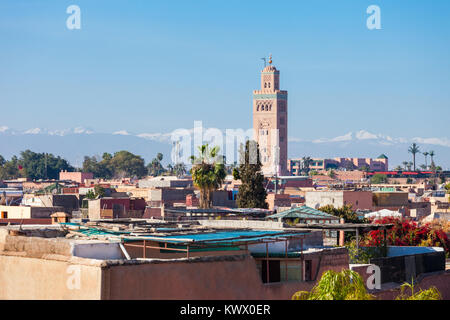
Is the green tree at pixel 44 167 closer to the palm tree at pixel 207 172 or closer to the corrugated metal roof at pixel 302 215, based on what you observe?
the palm tree at pixel 207 172

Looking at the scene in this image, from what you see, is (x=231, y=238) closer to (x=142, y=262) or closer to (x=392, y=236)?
(x=142, y=262)

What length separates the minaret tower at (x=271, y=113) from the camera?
637 feet

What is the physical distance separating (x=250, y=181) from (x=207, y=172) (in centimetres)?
260

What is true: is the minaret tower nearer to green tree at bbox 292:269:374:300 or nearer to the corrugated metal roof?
the corrugated metal roof

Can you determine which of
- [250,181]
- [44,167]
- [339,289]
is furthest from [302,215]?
[44,167]

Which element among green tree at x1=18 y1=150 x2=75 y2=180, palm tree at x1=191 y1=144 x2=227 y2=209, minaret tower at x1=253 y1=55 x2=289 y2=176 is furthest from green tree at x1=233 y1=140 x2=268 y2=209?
minaret tower at x1=253 y1=55 x2=289 y2=176

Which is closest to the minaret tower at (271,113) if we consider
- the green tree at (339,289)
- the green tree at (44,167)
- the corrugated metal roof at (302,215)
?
the green tree at (44,167)

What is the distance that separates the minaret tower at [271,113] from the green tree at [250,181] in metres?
142

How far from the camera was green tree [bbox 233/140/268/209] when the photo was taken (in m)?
48.5

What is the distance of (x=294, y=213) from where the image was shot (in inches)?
1281

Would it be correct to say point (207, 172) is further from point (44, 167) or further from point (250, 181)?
point (44, 167)

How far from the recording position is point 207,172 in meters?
49.1

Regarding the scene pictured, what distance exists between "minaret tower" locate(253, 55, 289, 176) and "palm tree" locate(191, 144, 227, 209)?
14143 centimetres
